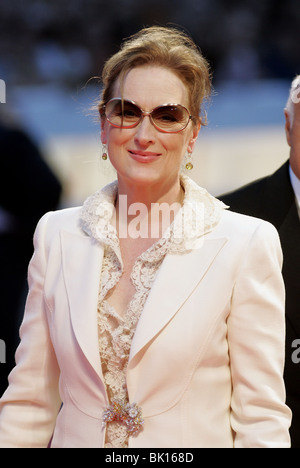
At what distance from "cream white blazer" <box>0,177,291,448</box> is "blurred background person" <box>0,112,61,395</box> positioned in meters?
1.41

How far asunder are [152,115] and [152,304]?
1.68ft

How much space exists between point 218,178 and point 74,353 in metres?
2.85

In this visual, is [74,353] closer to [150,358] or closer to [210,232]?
[150,358]

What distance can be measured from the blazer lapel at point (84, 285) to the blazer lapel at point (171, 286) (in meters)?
0.12

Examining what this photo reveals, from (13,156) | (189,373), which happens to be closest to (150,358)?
(189,373)

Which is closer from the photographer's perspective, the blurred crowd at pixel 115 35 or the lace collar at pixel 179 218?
the lace collar at pixel 179 218

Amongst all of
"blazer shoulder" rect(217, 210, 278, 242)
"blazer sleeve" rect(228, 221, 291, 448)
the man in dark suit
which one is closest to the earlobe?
"blazer shoulder" rect(217, 210, 278, 242)

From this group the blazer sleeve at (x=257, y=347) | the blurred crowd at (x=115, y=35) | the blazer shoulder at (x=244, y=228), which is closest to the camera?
the blazer sleeve at (x=257, y=347)

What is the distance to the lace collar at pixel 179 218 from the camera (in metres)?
1.84

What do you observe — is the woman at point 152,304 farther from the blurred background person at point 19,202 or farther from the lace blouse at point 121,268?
the blurred background person at point 19,202

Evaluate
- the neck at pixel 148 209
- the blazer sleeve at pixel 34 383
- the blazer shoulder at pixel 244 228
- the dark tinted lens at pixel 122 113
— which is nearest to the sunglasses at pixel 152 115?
the dark tinted lens at pixel 122 113

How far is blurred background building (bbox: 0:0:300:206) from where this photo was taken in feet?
15.2

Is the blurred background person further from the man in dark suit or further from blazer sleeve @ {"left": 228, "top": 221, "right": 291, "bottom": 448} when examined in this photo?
blazer sleeve @ {"left": 228, "top": 221, "right": 291, "bottom": 448}

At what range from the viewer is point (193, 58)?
192 cm
